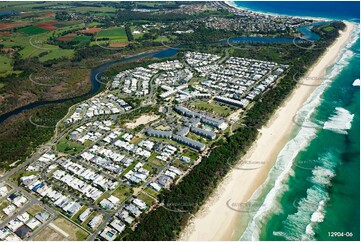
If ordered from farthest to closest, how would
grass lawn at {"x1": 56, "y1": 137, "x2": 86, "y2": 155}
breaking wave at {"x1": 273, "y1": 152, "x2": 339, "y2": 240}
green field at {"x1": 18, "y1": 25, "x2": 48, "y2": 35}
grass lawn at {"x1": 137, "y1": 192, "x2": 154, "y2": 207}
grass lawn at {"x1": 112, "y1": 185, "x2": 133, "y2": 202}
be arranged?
green field at {"x1": 18, "y1": 25, "x2": 48, "y2": 35}, grass lawn at {"x1": 56, "y1": 137, "x2": 86, "y2": 155}, grass lawn at {"x1": 112, "y1": 185, "x2": 133, "y2": 202}, grass lawn at {"x1": 137, "y1": 192, "x2": 154, "y2": 207}, breaking wave at {"x1": 273, "y1": 152, "x2": 339, "y2": 240}

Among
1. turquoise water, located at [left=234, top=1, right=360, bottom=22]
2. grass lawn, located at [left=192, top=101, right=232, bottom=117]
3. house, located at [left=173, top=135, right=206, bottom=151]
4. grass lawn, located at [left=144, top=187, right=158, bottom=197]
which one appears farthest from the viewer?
turquoise water, located at [left=234, top=1, right=360, bottom=22]

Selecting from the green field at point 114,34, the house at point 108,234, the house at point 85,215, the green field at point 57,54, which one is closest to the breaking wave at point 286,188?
the house at point 108,234

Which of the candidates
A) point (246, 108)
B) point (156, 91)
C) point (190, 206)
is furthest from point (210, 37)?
point (190, 206)

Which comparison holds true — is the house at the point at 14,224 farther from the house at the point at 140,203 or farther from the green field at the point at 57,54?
the green field at the point at 57,54

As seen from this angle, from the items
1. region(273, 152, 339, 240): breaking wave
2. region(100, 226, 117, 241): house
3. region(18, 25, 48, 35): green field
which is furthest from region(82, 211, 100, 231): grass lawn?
region(18, 25, 48, 35): green field

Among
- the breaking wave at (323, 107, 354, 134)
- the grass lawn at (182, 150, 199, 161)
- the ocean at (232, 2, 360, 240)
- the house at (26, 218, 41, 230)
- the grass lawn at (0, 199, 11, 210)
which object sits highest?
the grass lawn at (0, 199, 11, 210)

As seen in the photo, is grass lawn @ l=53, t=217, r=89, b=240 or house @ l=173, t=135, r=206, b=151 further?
house @ l=173, t=135, r=206, b=151

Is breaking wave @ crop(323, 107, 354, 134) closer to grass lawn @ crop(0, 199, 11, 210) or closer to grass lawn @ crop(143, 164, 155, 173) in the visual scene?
grass lawn @ crop(143, 164, 155, 173)
